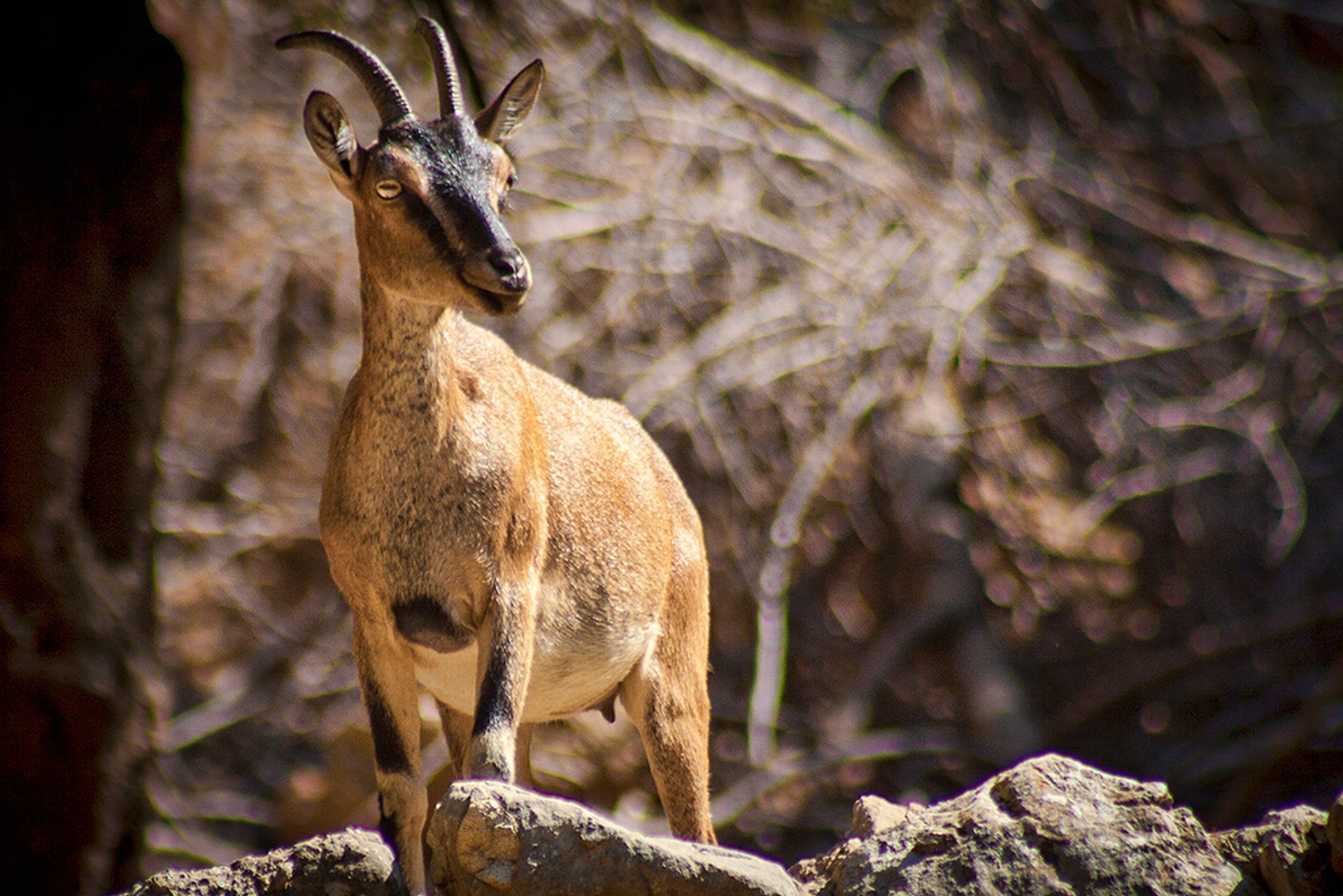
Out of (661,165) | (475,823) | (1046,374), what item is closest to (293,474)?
(661,165)

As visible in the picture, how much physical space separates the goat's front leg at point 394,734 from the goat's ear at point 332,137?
4.63 feet

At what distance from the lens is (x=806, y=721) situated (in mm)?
10508

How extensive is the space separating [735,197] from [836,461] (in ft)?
7.56

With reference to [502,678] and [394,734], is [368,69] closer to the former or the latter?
[502,678]

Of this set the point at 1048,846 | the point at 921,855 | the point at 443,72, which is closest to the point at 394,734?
the point at 921,855

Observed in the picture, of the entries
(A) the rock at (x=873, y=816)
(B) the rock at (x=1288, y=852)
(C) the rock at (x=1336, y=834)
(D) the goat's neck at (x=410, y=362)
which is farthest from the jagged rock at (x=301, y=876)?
(C) the rock at (x=1336, y=834)

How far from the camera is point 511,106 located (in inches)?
177

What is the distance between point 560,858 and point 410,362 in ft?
5.36

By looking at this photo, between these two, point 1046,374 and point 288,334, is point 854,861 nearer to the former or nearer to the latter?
point 288,334

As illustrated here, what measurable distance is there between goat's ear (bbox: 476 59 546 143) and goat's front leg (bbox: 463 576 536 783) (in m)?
1.51

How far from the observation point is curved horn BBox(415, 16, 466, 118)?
14.0 ft

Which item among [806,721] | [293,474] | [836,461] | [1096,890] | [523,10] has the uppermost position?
[523,10]

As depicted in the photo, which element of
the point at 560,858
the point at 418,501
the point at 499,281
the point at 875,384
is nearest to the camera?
the point at 560,858

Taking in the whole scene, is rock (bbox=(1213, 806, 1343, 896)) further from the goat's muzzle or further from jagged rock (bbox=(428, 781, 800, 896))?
the goat's muzzle
